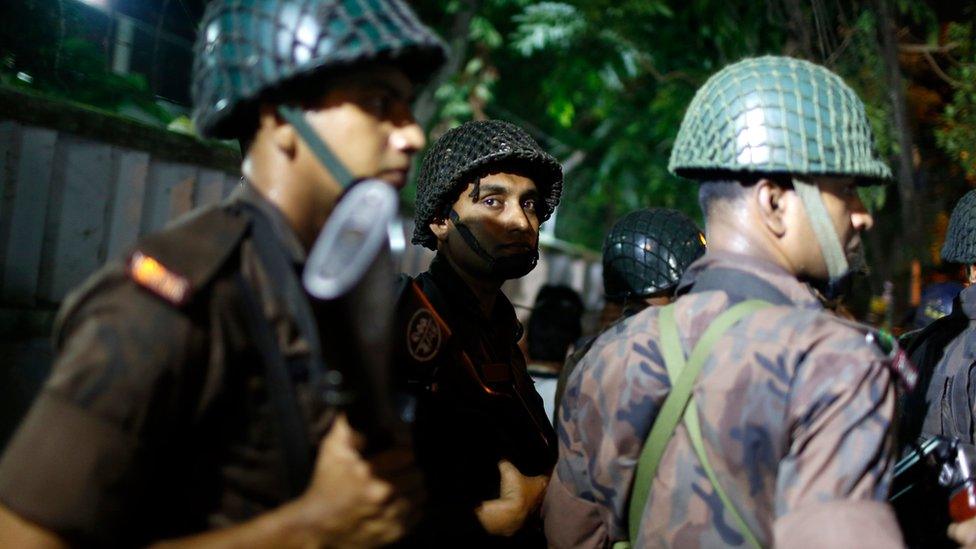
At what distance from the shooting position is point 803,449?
160cm

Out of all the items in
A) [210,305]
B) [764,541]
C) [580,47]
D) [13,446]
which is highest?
[580,47]

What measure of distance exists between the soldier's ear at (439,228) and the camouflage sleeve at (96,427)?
1.75 m

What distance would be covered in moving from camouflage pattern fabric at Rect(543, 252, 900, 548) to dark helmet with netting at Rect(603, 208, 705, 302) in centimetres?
168

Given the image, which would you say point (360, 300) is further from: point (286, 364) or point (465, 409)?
point (465, 409)

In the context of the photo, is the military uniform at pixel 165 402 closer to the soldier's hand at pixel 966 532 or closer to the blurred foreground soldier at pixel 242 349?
the blurred foreground soldier at pixel 242 349

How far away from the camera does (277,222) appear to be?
58.0 inches

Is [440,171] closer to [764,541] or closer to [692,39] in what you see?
[764,541]

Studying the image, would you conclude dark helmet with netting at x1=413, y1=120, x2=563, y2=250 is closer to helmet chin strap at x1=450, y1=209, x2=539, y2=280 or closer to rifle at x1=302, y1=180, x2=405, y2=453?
helmet chin strap at x1=450, y1=209, x2=539, y2=280

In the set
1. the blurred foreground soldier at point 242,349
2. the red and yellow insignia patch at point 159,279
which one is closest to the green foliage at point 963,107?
the blurred foreground soldier at point 242,349

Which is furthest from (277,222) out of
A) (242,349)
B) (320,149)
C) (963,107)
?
(963,107)

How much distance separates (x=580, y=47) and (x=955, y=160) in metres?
5.78

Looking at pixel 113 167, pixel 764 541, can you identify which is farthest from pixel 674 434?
pixel 113 167

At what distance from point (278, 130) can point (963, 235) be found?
3883mm

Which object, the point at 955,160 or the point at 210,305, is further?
the point at 955,160
